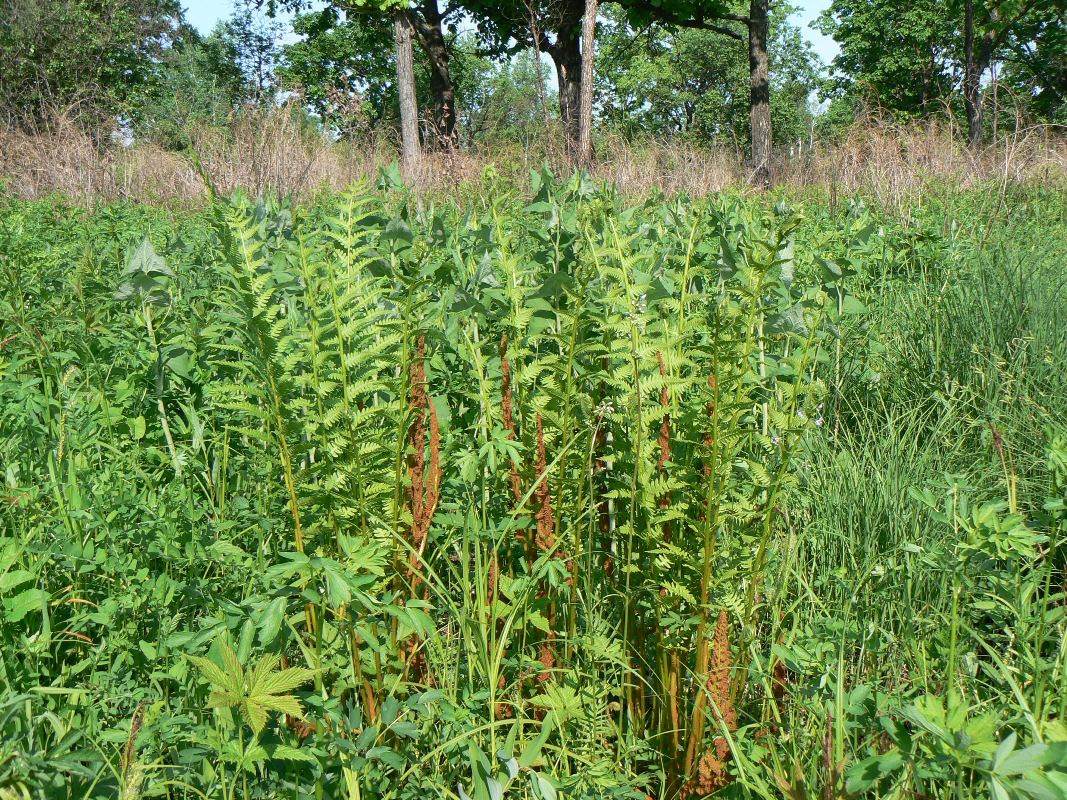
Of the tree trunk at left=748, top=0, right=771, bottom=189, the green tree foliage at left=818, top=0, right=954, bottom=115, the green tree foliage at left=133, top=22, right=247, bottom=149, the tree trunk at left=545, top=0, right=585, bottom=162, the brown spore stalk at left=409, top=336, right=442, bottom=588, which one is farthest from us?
the green tree foliage at left=818, top=0, right=954, bottom=115


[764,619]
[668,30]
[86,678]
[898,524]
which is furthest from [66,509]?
[668,30]

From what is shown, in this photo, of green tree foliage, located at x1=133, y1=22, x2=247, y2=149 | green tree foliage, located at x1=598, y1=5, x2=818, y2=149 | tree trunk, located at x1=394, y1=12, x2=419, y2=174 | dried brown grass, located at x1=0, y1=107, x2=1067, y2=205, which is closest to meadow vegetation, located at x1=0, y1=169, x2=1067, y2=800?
dried brown grass, located at x1=0, y1=107, x2=1067, y2=205

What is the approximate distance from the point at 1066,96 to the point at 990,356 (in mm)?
42325

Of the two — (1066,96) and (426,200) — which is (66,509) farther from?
A: (1066,96)

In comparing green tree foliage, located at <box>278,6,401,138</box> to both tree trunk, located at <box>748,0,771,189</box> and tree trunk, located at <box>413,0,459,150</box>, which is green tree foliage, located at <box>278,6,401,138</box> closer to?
tree trunk, located at <box>413,0,459,150</box>

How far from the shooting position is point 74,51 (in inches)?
1093

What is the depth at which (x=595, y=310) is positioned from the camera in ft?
5.46

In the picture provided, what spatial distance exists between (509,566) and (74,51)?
32887 mm

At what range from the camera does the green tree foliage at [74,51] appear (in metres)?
25.2

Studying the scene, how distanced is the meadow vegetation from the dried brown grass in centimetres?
506

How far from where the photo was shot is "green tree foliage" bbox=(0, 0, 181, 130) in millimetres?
25250

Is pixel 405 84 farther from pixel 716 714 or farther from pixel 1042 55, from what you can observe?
pixel 1042 55

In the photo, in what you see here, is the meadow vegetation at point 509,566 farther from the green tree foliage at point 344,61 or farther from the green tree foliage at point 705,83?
the green tree foliage at point 705,83

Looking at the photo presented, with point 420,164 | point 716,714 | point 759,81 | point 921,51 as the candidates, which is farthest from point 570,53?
point 921,51
